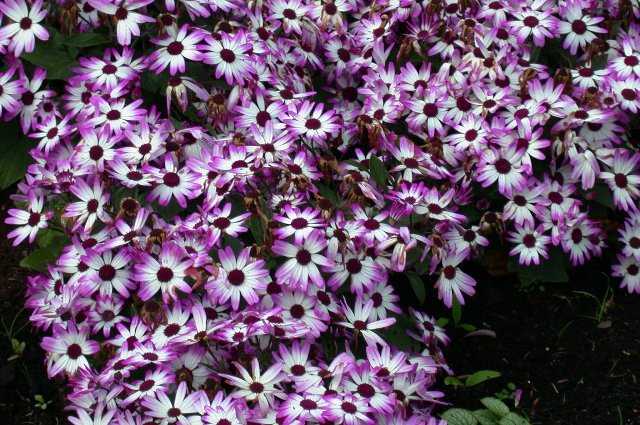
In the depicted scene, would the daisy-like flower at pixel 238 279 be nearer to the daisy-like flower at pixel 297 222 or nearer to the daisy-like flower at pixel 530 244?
the daisy-like flower at pixel 297 222

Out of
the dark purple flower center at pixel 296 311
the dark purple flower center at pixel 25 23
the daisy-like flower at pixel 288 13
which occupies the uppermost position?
the dark purple flower center at pixel 25 23

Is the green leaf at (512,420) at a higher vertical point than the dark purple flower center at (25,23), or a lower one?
lower

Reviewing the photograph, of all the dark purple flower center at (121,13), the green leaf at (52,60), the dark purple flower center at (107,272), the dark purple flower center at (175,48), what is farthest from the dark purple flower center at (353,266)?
the green leaf at (52,60)

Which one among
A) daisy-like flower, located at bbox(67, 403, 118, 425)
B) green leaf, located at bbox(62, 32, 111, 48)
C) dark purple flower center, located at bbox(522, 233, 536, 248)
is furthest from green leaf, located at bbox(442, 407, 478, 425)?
green leaf, located at bbox(62, 32, 111, 48)

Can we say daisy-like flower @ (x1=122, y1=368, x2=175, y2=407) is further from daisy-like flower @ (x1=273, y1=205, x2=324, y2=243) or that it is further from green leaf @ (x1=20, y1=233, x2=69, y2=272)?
green leaf @ (x1=20, y1=233, x2=69, y2=272)

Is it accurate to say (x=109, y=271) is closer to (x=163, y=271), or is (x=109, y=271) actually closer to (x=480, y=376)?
(x=163, y=271)

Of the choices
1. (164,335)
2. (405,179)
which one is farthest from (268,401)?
(405,179)

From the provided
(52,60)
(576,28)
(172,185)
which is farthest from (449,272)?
(52,60)
